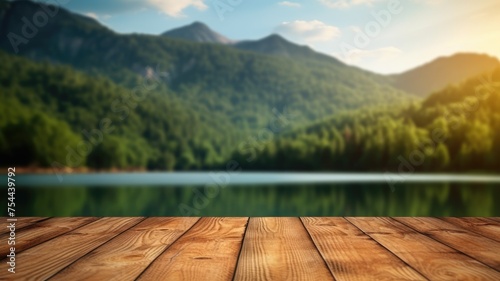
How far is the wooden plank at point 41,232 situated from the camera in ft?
5.61

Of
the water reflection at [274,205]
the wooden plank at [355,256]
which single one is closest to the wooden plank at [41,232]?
the wooden plank at [355,256]

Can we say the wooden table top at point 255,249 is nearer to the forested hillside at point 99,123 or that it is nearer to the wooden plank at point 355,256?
the wooden plank at point 355,256

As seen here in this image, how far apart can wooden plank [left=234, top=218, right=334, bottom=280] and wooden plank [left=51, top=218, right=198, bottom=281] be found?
0.27 meters

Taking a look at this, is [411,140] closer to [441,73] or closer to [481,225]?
[441,73]

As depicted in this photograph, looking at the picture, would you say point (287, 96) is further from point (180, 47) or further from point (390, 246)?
point (390, 246)

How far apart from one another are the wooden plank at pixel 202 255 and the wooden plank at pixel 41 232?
19.1 inches

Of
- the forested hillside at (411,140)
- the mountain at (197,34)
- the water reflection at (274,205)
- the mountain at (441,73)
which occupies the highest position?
the mountain at (197,34)

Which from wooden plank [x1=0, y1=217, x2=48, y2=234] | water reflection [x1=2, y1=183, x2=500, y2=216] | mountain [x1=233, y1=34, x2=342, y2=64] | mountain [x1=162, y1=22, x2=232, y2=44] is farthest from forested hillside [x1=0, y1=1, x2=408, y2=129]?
wooden plank [x1=0, y1=217, x2=48, y2=234]

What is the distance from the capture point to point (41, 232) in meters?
2.01

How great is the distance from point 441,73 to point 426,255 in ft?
228

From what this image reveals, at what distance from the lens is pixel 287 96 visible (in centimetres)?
7488

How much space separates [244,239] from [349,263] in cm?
49

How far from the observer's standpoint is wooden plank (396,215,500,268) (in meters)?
1.54

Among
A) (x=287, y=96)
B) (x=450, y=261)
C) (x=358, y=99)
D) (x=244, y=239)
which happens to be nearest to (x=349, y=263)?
(x=450, y=261)
